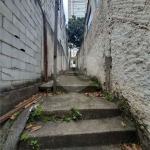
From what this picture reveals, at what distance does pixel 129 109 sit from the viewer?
1.59m

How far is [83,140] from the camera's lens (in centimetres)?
136

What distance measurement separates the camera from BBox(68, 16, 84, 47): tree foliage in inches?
490

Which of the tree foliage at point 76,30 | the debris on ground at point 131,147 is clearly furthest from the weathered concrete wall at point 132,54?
the tree foliage at point 76,30

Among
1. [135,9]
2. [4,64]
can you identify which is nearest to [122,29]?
[135,9]

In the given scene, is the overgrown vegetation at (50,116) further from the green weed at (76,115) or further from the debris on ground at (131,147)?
the debris on ground at (131,147)

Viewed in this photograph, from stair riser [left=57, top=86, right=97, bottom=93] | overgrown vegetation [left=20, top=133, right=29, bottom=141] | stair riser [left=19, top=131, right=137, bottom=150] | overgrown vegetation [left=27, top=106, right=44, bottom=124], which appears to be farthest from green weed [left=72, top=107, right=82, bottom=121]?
stair riser [left=57, top=86, right=97, bottom=93]

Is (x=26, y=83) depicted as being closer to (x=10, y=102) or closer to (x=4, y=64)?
(x=10, y=102)

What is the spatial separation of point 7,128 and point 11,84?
0.59 metres

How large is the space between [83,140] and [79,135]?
77mm

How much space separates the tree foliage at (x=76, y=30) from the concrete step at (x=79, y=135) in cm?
1186

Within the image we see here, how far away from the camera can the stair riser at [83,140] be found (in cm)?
130

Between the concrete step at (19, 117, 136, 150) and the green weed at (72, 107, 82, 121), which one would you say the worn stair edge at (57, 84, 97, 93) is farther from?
the concrete step at (19, 117, 136, 150)

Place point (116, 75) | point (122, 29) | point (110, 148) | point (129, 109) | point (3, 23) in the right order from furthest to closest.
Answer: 1. point (116, 75)
2. point (122, 29)
3. point (129, 109)
4. point (3, 23)
5. point (110, 148)

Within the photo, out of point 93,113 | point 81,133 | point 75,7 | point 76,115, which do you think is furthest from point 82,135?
point 75,7
